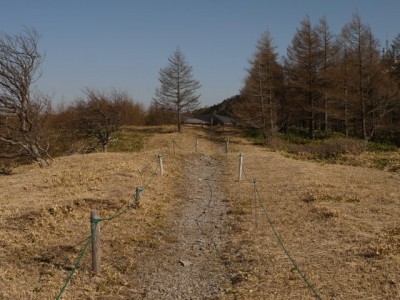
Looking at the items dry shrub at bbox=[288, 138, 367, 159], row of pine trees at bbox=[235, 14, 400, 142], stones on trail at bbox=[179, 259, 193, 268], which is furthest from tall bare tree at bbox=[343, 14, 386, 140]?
stones on trail at bbox=[179, 259, 193, 268]

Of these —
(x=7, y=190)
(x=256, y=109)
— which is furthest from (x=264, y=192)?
(x=256, y=109)

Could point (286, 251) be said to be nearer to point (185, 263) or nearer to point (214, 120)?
point (185, 263)

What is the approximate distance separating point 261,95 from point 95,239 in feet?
114

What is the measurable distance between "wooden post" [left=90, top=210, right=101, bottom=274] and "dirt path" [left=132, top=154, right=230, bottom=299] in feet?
2.64

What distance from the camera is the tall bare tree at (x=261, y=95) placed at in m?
40.3

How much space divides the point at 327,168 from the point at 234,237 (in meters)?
12.9

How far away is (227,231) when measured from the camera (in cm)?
1047

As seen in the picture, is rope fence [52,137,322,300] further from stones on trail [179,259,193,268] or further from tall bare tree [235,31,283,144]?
tall bare tree [235,31,283,144]

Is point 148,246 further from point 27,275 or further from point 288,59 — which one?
point 288,59

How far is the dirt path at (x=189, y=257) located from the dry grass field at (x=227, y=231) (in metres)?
0.08

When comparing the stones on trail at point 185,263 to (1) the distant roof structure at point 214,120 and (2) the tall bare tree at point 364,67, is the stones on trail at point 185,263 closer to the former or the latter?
(2) the tall bare tree at point 364,67

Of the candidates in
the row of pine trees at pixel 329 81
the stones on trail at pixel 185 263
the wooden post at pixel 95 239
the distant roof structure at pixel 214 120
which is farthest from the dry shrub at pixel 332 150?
the distant roof structure at pixel 214 120

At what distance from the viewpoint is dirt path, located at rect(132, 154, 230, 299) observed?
6.98 meters

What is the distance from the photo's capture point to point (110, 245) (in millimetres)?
8938
